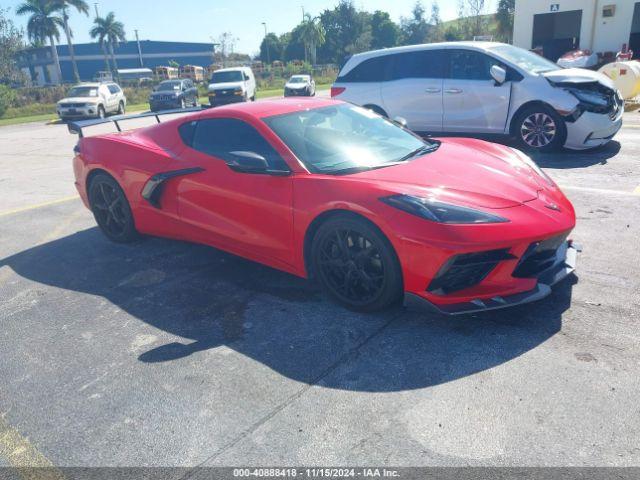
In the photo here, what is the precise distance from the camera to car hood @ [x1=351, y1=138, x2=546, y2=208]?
10.9 feet

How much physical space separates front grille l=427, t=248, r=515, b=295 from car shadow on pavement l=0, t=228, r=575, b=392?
316mm

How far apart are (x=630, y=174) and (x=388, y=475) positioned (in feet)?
19.5

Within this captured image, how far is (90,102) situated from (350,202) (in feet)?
75.6

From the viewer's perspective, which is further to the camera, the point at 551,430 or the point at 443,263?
the point at 443,263

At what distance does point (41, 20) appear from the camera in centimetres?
5756

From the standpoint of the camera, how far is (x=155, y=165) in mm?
4707

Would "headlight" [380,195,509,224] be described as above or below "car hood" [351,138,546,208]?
below

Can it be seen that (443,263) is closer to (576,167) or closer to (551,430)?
(551,430)

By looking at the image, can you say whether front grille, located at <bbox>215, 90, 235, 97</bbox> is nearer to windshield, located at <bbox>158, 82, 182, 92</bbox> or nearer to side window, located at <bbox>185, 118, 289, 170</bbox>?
windshield, located at <bbox>158, 82, 182, 92</bbox>

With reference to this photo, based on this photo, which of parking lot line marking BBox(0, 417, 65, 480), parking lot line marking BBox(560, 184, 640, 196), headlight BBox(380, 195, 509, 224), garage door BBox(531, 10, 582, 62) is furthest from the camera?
garage door BBox(531, 10, 582, 62)

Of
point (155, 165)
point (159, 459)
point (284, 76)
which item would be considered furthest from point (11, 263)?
point (284, 76)

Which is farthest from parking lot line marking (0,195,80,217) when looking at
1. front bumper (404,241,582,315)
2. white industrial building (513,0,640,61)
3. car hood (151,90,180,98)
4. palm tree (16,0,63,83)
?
palm tree (16,0,63,83)

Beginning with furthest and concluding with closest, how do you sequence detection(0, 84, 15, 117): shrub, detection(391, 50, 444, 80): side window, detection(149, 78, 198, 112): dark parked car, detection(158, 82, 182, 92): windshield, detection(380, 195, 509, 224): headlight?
1. detection(0, 84, 15, 117): shrub
2. detection(158, 82, 182, 92): windshield
3. detection(149, 78, 198, 112): dark parked car
4. detection(391, 50, 444, 80): side window
5. detection(380, 195, 509, 224): headlight

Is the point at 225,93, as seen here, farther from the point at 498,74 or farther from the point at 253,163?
the point at 253,163
